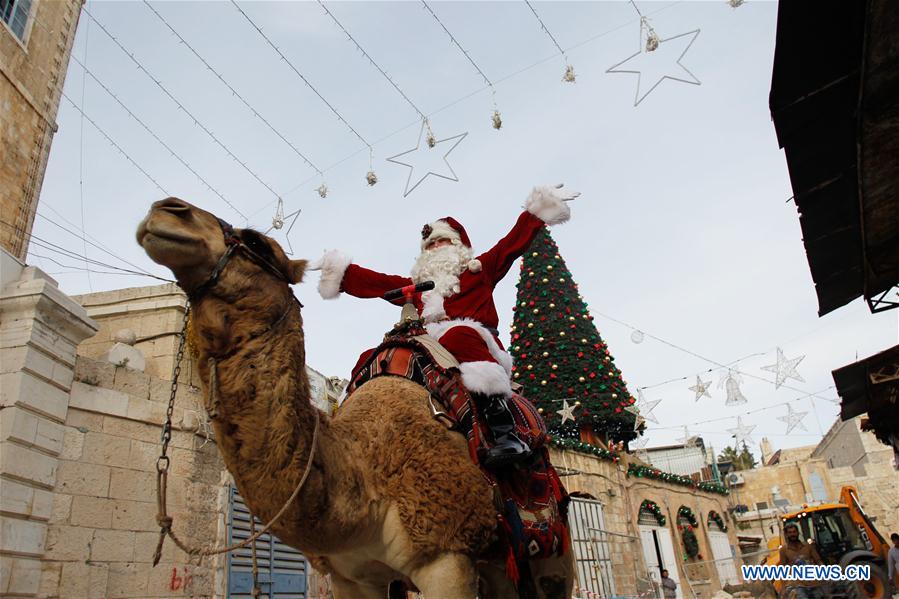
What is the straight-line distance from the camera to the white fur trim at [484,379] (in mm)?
3445

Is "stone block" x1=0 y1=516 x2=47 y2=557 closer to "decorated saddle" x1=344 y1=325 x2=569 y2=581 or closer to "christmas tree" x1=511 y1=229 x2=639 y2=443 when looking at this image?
"decorated saddle" x1=344 y1=325 x2=569 y2=581

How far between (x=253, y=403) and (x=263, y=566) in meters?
8.40

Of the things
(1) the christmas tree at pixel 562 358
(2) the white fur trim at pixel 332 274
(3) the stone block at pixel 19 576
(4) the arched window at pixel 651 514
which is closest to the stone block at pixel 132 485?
(3) the stone block at pixel 19 576

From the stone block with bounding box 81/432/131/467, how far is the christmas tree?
564 inches

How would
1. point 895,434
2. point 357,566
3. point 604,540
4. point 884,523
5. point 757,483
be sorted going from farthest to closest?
point 757,483 < point 884,523 < point 604,540 < point 895,434 < point 357,566

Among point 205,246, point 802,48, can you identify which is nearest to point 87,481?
point 205,246

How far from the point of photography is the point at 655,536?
1888cm

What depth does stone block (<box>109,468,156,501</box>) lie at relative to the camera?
7.66 metres

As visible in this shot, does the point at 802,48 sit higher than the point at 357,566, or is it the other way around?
the point at 802,48

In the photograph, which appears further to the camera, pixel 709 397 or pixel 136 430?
pixel 709 397

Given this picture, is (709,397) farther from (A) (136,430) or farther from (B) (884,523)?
(B) (884,523)

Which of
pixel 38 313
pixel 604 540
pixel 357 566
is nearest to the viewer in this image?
A: pixel 357 566

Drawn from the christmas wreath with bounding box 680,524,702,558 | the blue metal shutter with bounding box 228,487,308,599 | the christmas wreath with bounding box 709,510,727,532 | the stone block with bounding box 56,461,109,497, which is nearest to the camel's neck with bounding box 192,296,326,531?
the stone block with bounding box 56,461,109,497

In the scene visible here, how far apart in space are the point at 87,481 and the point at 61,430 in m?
0.72
